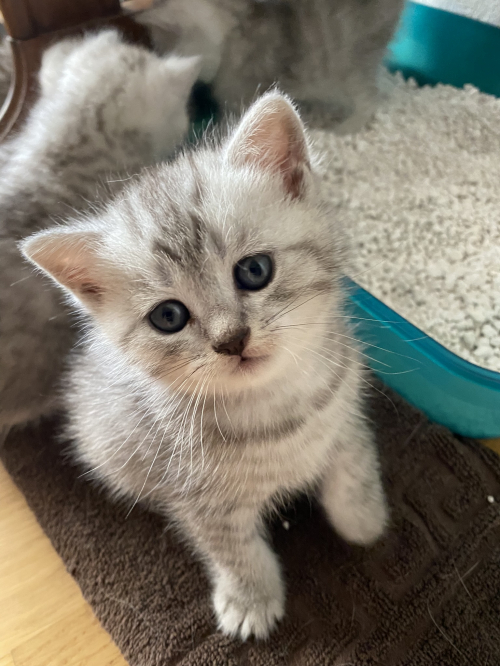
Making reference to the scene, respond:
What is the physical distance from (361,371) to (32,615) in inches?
29.0

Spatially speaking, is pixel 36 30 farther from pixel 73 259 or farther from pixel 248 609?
pixel 248 609

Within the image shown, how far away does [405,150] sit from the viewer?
150 centimetres

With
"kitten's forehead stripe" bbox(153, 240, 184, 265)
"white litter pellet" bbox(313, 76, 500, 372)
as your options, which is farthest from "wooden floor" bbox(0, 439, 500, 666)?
"white litter pellet" bbox(313, 76, 500, 372)

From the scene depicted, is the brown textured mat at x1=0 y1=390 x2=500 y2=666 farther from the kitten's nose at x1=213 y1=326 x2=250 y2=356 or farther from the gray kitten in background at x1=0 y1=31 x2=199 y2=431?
the kitten's nose at x1=213 y1=326 x2=250 y2=356

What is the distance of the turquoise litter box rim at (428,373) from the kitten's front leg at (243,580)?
1.29 feet

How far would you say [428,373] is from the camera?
3.37 ft

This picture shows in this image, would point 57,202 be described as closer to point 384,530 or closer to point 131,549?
point 131,549

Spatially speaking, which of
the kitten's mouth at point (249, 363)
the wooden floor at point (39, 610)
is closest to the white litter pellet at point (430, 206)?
the kitten's mouth at point (249, 363)

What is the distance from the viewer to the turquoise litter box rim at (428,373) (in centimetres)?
95

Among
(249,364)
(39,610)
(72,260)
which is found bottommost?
(39,610)

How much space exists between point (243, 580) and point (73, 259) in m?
0.59

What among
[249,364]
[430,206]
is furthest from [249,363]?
[430,206]

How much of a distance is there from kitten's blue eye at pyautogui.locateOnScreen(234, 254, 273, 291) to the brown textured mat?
1.87 ft

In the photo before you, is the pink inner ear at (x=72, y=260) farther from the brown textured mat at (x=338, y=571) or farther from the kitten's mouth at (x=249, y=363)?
the brown textured mat at (x=338, y=571)
